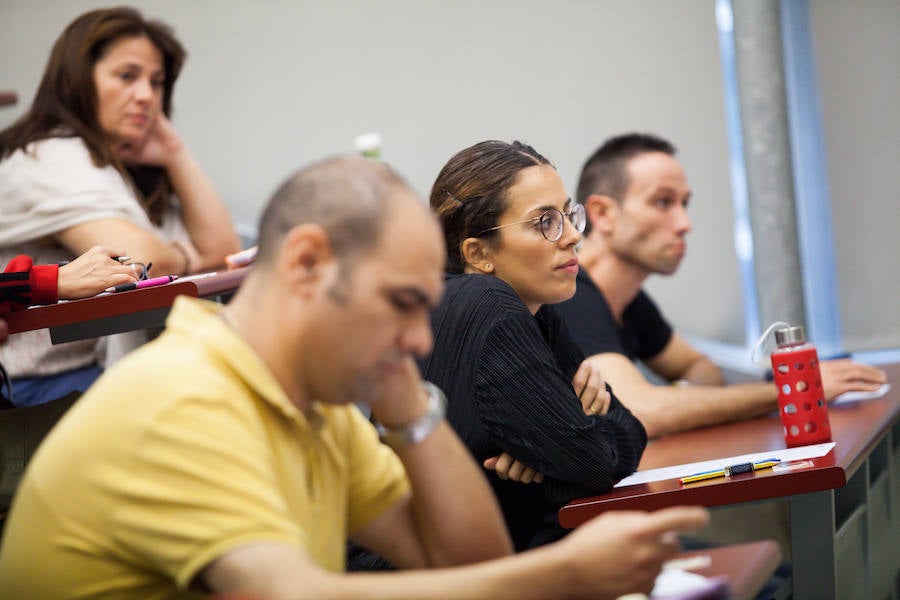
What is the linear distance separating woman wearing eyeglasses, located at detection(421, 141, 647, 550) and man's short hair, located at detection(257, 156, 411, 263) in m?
0.68

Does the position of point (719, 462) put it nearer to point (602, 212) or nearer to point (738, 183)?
point (602, 212)

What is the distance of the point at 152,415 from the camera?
986 millimetres

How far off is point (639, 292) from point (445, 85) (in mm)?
1094

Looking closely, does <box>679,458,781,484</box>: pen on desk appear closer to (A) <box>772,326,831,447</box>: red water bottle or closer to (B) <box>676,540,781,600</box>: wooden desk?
(A) <box>772,326,831,447</box>: red water bottle

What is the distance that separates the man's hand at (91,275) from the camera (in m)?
1.88

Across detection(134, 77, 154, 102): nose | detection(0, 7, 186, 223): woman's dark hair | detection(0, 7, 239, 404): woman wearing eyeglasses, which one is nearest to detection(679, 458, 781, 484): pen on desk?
detection(0, 7, 239, 404): woman wearing eyeglasses

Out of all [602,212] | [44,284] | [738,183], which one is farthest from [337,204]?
[738,183]

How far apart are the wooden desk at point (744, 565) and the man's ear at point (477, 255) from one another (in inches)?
31.9

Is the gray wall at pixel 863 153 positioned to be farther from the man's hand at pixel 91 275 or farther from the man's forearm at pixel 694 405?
the man's hand at pixel 91 275

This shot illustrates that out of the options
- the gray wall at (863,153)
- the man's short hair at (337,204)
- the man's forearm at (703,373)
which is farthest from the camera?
the gray wall at (863,153)

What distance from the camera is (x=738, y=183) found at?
12.6 feet

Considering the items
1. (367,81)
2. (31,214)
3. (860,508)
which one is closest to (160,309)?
(31,214)

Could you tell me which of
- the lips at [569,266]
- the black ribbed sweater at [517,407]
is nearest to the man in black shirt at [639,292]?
the lips at [569,266]

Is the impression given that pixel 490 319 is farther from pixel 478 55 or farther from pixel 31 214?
pixel 478 55
